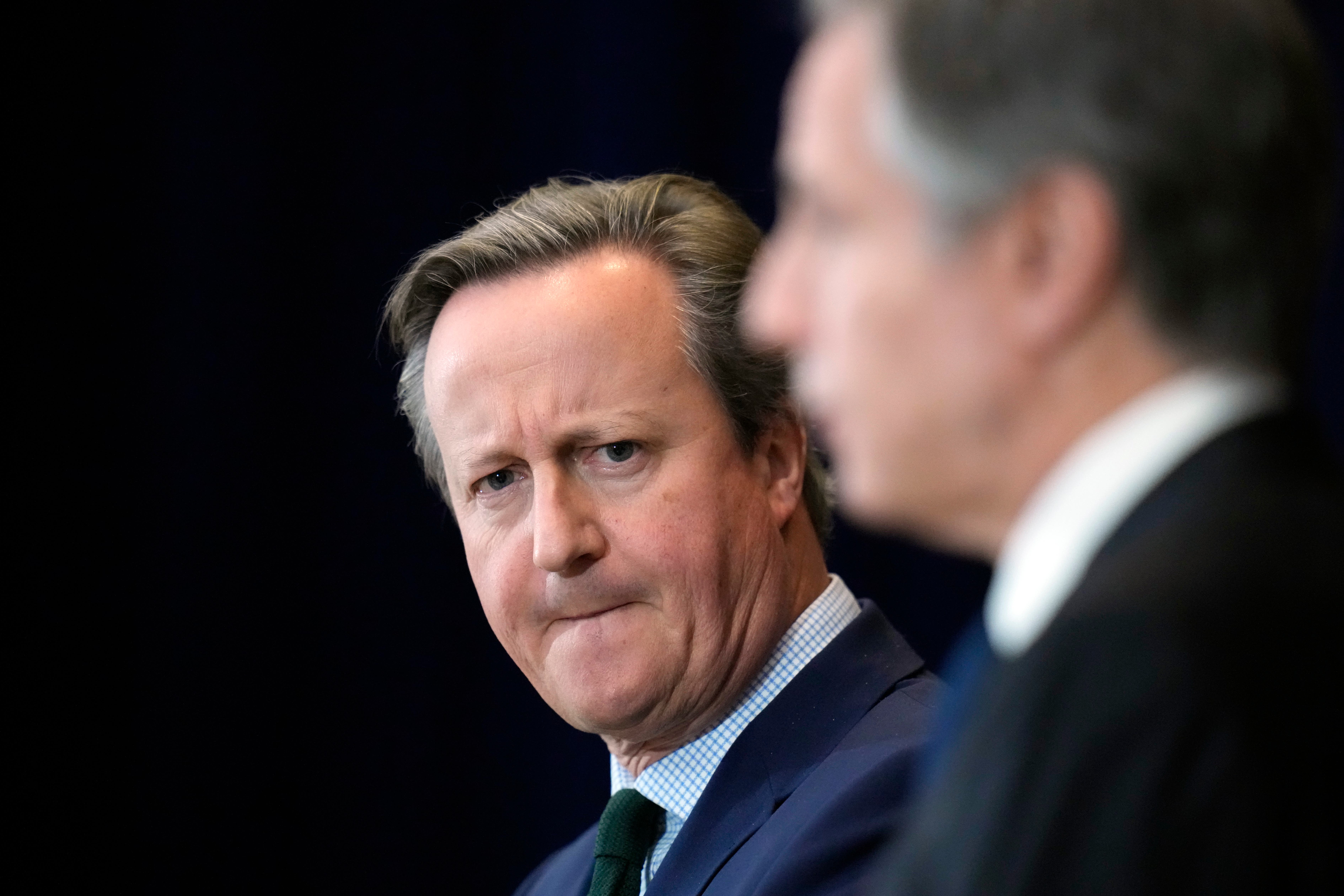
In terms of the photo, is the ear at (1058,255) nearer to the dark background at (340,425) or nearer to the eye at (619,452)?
the eye at (619,452)

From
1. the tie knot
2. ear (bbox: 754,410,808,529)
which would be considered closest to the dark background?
ear (bbox: 754,410,808,529)

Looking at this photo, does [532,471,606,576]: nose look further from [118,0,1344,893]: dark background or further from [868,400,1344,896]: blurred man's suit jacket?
[118,0,1344,893]: dark background

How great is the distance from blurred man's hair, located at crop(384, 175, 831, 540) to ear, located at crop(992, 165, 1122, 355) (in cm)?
101

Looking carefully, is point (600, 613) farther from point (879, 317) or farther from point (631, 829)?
point (879, 317)

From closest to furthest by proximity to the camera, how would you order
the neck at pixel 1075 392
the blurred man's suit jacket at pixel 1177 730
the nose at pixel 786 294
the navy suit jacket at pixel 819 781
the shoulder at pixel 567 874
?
the blurred man's suit jacket at pixel 1177 730, the neck at pixel 1075 392, the nose at pixel 786 294, the navy suit jacket at pixel 819 781, the shoulder at pixel 567 874

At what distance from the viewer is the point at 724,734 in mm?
1656

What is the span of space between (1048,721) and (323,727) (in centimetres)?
251

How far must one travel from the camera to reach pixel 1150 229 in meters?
0.67

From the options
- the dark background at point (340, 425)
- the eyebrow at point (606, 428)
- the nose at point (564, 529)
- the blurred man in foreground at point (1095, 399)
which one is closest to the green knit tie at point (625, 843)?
the nose at point (564, 529)

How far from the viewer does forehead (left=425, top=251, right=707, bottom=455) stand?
5.41 ft

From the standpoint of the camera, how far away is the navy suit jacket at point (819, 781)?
135 cm

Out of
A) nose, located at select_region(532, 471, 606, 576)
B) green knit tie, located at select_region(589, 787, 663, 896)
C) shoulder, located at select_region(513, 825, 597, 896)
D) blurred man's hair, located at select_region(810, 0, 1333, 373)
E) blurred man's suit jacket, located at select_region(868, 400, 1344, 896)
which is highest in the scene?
blurred man's hair, located at select_region(810, 0, 1333, 373)

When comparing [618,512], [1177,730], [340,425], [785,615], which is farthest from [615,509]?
[340,425]

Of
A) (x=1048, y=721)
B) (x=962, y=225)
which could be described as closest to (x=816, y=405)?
(x=962, y=225)
